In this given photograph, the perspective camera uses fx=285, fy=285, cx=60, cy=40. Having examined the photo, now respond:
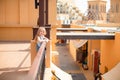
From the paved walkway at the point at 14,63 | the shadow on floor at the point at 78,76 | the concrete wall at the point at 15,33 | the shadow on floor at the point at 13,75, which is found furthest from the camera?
the shadow on floor at the point at 78,76

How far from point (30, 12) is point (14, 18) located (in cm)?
75

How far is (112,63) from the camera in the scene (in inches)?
581

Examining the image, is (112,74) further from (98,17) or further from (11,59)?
(98,17)

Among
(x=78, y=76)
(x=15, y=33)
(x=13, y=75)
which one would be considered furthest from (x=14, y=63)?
(x=78, y=76)

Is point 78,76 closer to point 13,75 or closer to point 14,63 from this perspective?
point 14,63

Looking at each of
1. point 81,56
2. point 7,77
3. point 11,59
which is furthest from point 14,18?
point 81,56

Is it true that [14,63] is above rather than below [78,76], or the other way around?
above

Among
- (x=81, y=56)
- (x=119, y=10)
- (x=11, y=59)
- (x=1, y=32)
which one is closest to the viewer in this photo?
(x=11, y=59)

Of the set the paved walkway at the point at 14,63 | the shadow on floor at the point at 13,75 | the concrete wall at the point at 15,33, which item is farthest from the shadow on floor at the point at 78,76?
the shadow on floor at the point at 13,75

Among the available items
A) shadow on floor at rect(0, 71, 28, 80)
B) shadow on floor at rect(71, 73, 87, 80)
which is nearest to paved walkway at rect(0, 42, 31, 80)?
shadow on floor at rect(0, 71, 28, 80)

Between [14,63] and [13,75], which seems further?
[14,63]

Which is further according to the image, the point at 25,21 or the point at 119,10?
the point at 119,10

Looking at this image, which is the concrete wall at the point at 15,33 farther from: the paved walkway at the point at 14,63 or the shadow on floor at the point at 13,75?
the shadow on floor at the point at 13,75

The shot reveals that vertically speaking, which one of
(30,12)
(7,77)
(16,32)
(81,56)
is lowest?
(81,56)
